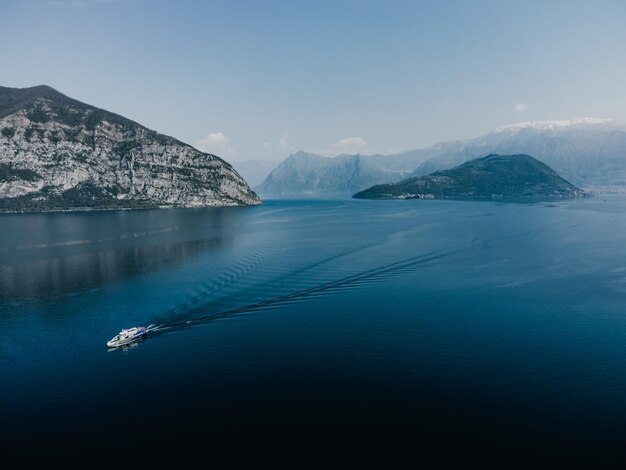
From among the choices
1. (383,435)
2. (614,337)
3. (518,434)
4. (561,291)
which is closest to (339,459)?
(383,435)

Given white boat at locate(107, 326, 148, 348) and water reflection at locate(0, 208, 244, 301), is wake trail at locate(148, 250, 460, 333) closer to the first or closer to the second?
white boat at locate(107, 326, 148, 348)

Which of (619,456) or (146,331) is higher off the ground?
(146,331)

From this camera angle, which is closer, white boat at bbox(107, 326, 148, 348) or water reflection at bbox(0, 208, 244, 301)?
white boat at bbox(107, 326, 148, 348)

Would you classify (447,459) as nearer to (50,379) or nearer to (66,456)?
(66,456)

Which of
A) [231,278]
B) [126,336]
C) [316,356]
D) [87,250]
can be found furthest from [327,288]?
[87,250]

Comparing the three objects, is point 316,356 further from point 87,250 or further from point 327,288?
point 87,250

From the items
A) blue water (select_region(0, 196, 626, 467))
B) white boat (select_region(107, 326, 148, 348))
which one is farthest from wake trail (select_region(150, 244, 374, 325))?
white boat (select_region(107, 326, 148, 348))

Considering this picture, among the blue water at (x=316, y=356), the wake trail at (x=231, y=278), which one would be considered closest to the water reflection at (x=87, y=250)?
the blue water at (x=316, y=356)
